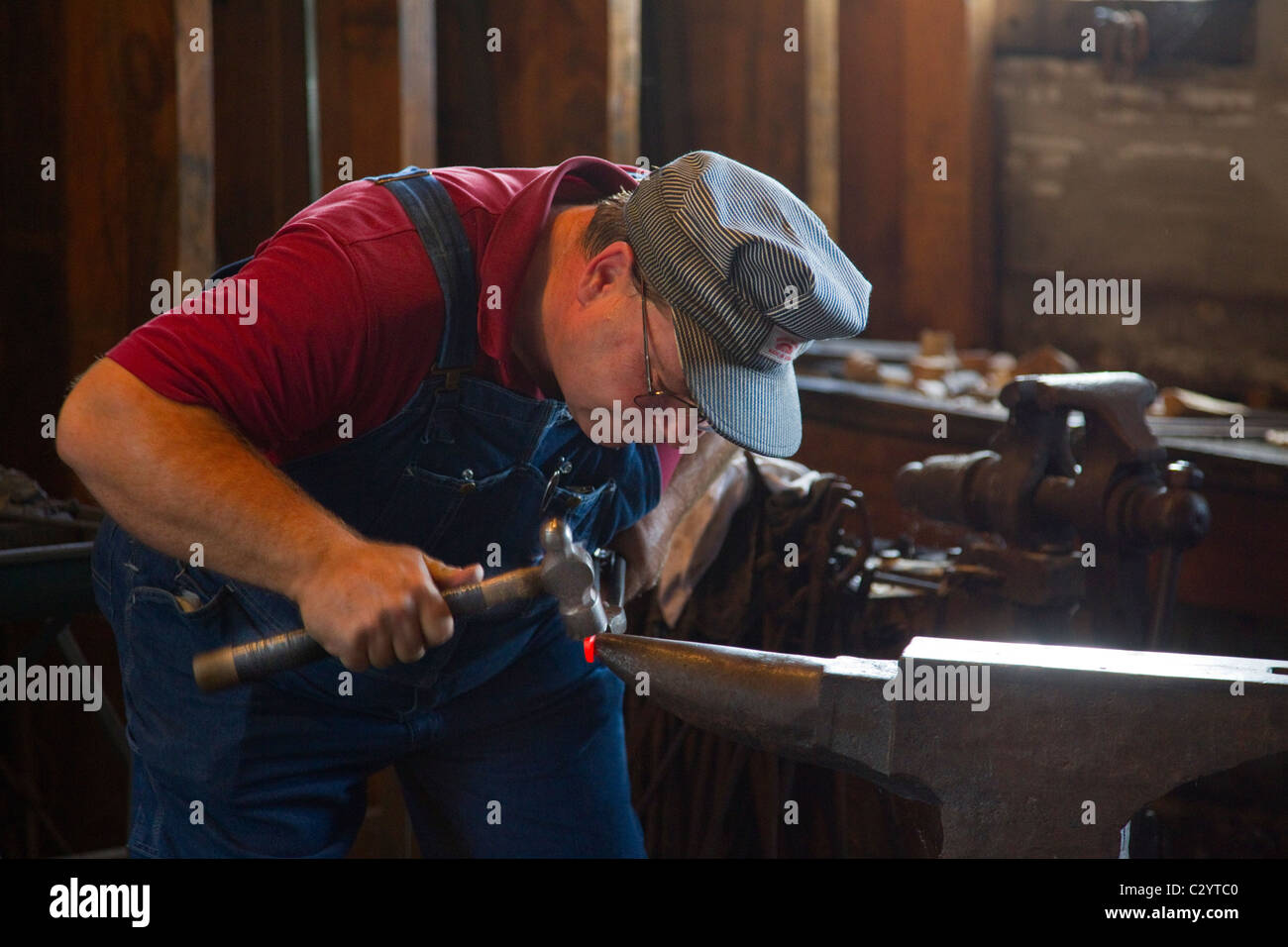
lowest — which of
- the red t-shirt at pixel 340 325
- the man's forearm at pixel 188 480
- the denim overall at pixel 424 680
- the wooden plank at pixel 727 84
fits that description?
the denim overall at pixel 424 680

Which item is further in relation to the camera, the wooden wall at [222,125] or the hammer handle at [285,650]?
the wooden wall at [222,125]

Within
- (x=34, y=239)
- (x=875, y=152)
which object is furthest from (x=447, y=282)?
(x=875, y=152)

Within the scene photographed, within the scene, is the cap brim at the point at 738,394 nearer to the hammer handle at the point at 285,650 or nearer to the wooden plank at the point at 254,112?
the hammer handle at the point at 285,650

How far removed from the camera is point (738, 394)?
1.65 metres

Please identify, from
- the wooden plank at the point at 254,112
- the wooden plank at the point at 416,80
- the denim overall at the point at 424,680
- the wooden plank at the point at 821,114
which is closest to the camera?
the denim overall at the point at 424,680

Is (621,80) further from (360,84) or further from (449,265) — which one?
(449,265)

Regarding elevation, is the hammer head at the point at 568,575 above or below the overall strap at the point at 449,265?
below

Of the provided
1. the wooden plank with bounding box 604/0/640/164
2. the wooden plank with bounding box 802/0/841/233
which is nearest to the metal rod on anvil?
the wooden plank with bounding box 604/0/640/164

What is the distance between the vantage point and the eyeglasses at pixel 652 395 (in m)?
1.62

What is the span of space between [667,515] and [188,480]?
3.09 feet

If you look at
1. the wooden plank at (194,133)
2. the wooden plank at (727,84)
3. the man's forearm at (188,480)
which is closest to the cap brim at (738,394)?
the man's forearm at (188,480)

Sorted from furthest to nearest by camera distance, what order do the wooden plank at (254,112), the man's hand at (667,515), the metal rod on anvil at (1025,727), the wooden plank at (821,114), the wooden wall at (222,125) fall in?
the wooden plank at (821,114) < the wooden plank at (254,112) < the wooden wall at (222,125) < the man's hand at (667,515) < the metal rod on anvil at (1025,727)
